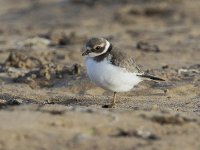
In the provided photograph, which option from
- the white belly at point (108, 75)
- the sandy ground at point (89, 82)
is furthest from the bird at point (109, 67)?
the sandy ground at point (89, 82)

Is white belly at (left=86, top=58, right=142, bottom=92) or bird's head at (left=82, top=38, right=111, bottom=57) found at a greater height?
bird's head at (left=82, top=38, right=111, bottom=57)

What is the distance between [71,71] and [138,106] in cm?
254

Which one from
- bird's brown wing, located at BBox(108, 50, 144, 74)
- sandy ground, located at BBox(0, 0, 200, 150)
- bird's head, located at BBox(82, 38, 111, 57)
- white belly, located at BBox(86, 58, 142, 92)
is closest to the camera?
sandy ground, located at BBox(0, 0, 200, 150)

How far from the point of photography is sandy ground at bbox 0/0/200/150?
621 centimetres

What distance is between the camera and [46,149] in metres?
5.88

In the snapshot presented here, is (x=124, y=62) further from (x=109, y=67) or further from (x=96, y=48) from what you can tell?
(x=96, y=48)

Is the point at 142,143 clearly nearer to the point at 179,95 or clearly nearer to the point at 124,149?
the point at 124,149

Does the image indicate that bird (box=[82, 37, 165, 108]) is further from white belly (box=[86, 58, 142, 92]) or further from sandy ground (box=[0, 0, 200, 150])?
sandy ground (box=[0, 0, 200, 150])

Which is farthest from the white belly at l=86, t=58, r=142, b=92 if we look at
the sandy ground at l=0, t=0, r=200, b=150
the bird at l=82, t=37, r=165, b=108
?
the sandy ground at l=0, t=0, r=200, b=150

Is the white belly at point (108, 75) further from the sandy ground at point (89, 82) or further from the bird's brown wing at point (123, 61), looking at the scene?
the sandy ground at point (89, 82)

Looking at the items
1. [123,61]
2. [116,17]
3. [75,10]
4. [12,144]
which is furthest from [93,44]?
[75,10]

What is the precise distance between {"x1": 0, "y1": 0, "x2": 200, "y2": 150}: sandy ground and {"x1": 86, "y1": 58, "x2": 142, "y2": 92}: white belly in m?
0.30

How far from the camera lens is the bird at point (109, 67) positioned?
8359 millimetres

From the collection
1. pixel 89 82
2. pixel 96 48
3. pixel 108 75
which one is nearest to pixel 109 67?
pixel 108 75
